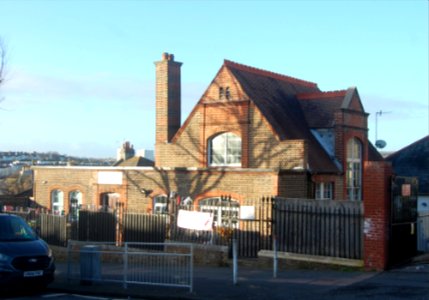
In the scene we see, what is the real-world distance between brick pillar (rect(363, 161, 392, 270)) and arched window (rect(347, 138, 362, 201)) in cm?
1061

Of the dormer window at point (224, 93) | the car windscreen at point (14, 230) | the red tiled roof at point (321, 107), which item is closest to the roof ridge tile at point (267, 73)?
the dormer window at point (224, 93)

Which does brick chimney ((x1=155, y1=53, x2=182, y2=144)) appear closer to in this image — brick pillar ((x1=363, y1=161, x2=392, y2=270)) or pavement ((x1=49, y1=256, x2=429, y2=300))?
pavement ((x1=49, y1=256, x2=429, y2=300))

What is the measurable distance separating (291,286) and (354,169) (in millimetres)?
13861

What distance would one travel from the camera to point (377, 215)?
15.2 meters

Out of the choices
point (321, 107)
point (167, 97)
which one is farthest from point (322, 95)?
point (167, 97)

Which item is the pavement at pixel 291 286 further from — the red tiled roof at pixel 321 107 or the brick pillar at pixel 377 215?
the red tiled roof at pixel 321 107

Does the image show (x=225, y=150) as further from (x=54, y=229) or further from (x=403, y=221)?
(x=403, y=221)

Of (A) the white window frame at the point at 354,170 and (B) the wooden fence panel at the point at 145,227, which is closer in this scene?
(B) the wooden fence panel at the point at 145,227

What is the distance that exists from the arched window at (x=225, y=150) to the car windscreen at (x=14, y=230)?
11.2 metres

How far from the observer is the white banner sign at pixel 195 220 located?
17.4 meters

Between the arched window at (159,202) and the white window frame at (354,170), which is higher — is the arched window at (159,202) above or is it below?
below

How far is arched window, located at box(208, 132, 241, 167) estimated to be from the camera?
24.5 meters

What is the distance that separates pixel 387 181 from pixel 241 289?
4.92 m

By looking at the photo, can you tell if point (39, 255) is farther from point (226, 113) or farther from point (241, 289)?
point (226, 113)
